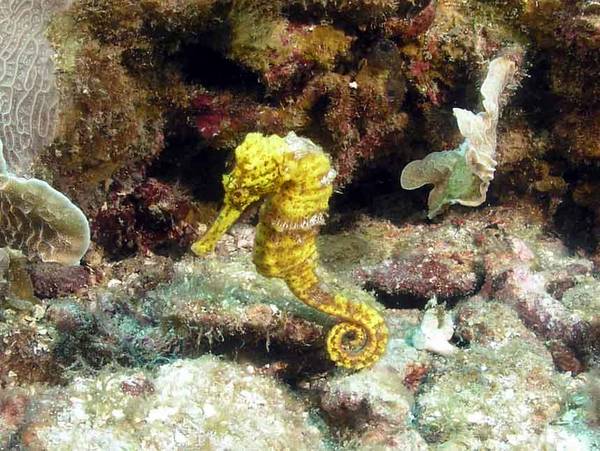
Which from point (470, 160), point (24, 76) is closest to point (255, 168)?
point (470, 160)

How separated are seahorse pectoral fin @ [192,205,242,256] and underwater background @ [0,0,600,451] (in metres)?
0.02

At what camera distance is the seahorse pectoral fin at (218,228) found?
10.5 feet

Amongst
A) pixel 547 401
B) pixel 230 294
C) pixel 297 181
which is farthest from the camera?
pixel 230 294

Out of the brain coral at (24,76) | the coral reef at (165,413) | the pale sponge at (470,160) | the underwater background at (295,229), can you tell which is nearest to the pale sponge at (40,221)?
the underwater background at (295,229)

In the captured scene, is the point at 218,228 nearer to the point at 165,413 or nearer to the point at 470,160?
the point at 165,413

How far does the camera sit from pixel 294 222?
3344 mm

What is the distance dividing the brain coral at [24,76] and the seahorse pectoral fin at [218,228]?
176 centimetres

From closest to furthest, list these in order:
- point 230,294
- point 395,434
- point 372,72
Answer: point 395,434
point 230,294
point 372,72

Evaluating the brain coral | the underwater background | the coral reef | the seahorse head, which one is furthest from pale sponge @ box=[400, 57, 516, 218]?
the brain coral

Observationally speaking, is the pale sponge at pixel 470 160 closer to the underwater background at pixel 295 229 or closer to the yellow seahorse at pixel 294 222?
the underwater background at pixel 295 229

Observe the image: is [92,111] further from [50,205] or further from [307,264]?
[307,264]

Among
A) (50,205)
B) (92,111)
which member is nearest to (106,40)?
(92,111)

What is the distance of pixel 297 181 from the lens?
3221 mm

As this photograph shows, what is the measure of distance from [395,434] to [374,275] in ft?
5.41
